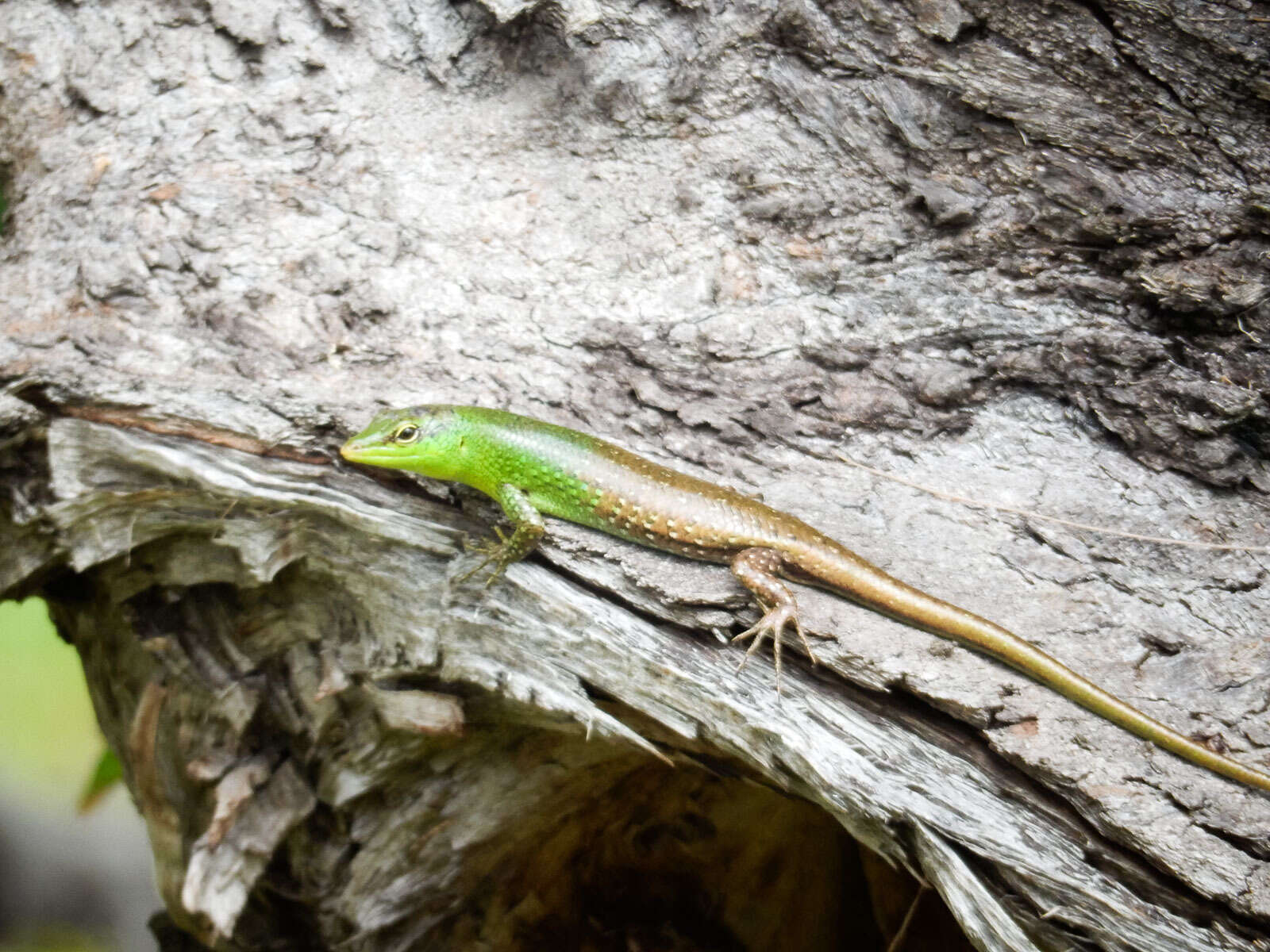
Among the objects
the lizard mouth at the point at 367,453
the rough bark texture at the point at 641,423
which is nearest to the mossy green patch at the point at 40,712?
the rough bark texture at the point at 641,423

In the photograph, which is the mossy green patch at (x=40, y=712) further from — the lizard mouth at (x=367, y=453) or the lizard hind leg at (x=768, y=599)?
the lizard hind leg at (x=768, y=599)

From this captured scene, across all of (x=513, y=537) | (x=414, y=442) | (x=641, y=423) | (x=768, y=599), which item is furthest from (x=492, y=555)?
(x=768, y=599)

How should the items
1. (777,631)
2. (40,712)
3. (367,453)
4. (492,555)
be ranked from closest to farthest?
(777,631) < (367,453) < (492,555) < (40,712)

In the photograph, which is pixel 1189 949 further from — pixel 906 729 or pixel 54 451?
pixel 54 451

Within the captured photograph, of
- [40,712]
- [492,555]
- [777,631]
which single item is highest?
[777,631]

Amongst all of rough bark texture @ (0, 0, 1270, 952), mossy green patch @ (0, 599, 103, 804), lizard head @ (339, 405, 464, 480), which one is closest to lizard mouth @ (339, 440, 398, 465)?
lizard head @ (339, 405, 464, 480)

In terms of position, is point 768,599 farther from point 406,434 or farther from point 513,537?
point 406,434

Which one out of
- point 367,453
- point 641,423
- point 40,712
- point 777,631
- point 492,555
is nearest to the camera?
point 777,631

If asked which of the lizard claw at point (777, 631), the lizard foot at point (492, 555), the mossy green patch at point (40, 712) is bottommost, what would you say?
the mossy green patch at point (40, 712)
